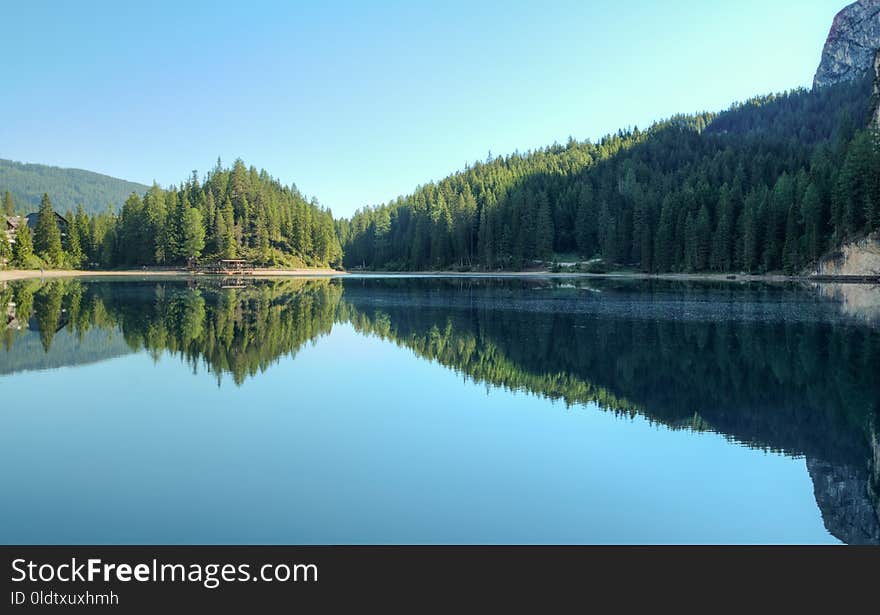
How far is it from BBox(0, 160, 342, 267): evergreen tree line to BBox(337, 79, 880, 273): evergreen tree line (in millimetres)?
28456

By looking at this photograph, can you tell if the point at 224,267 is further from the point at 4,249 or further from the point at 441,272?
the point at 441,272

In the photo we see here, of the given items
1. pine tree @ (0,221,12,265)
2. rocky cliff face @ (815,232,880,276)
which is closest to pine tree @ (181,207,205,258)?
pine tree @ (0,221,12,265)

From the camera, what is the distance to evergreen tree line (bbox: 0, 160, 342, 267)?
4459 inches

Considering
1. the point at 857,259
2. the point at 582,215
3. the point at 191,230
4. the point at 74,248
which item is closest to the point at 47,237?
the point at 74,248

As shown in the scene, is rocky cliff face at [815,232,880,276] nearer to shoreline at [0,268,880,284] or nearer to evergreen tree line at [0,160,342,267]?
shoreline at [0,268,880,284]

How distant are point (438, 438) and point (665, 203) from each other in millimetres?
104391

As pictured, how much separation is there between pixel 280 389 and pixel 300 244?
12217 cm

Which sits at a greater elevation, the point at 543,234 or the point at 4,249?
the point at 543,234

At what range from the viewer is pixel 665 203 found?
108 m
